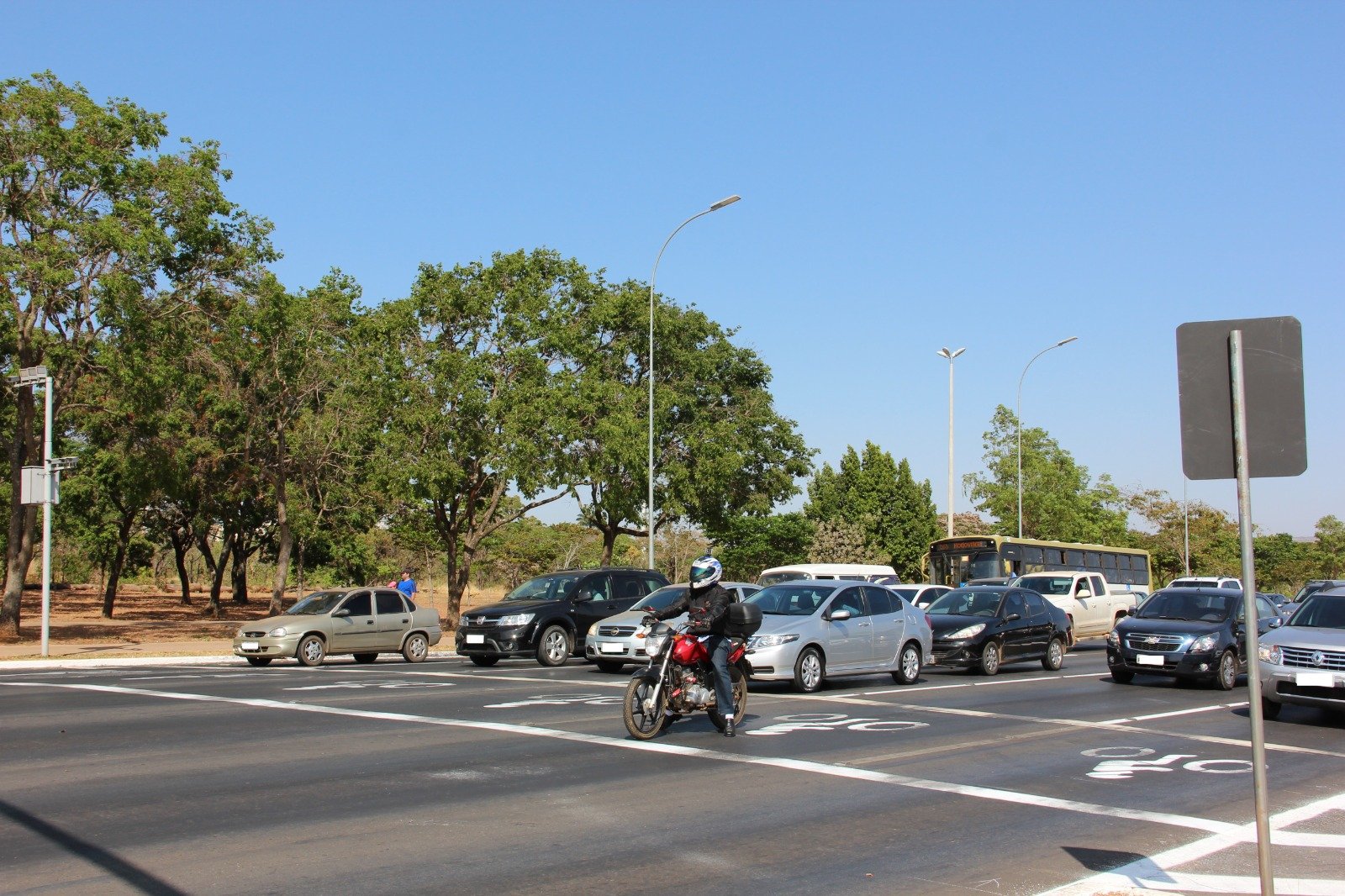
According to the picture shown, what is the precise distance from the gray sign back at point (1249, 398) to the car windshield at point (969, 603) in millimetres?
16836

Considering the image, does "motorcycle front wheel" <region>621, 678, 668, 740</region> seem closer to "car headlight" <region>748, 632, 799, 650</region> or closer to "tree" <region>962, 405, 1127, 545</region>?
"car headlight" <region>748, 632, 799, 650</region>

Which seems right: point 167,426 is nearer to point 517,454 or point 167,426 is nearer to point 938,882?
point 517,454

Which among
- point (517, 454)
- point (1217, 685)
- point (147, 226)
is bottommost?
point (1217, 685)

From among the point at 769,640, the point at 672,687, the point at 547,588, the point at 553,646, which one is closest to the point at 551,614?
the point at 553,646

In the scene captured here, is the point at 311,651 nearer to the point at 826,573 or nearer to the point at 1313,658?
the point at 826,573

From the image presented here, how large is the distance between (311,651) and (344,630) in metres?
0.76

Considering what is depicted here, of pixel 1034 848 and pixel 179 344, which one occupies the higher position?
pixel 179 344

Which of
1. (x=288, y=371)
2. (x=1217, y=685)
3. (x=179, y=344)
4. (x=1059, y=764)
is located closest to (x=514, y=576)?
(x=288, y=371)

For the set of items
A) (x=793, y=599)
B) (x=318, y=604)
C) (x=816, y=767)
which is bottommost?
(x=816, y=767)

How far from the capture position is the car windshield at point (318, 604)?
2373 cm

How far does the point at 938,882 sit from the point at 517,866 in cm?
241

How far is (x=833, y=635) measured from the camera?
17.7 m

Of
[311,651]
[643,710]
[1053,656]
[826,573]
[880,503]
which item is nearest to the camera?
[643,710]

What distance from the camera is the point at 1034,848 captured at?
25.4 feet
